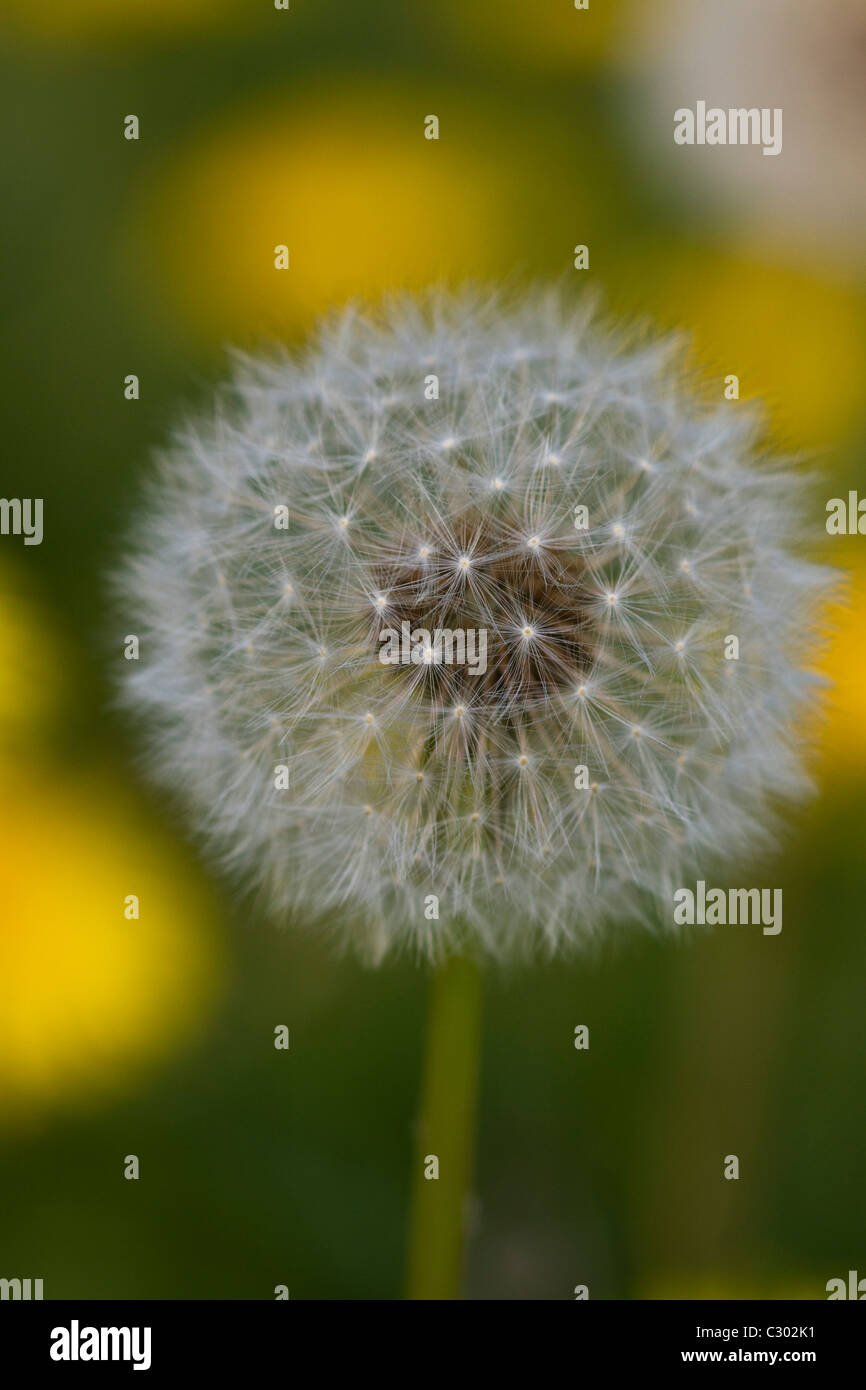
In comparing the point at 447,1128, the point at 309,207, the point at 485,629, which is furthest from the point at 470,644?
the point at 309,207

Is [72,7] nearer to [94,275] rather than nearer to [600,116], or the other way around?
[94,275]

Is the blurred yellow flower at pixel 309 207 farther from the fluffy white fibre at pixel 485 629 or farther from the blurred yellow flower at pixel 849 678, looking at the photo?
the blurred yellow flower at pixel 849 678

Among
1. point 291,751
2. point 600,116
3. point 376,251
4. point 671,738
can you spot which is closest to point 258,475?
point 291,751

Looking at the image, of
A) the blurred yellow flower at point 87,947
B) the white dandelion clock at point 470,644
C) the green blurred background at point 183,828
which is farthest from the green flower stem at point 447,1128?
the blurred yellow flower at point 87,947

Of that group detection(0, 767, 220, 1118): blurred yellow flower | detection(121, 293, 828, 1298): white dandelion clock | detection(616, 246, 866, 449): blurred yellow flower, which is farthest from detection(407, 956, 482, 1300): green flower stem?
detection(616, 246, 866, 449): blurred yellow flower

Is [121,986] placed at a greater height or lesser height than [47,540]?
lesser

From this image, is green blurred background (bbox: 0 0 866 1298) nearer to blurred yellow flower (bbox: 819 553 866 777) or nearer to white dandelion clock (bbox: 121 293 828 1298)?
blurred yellow flower (bbox: 819 553 866 777)
